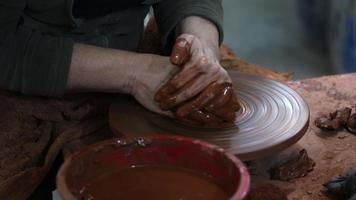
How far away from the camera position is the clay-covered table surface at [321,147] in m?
1.56

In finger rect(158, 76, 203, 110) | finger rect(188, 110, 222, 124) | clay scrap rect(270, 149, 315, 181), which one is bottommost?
clay scrap rect(270, 149, 315, 181)

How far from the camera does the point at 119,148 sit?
1.22 meters

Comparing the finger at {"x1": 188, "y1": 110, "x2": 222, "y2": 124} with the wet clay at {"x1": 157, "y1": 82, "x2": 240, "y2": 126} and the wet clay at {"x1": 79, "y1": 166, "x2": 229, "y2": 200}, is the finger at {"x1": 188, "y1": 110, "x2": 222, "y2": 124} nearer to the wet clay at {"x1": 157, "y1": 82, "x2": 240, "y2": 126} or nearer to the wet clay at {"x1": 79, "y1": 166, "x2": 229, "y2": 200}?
the wet clay at {"x1": 157, "y1": 82, "x2": 240, "y2": 126}

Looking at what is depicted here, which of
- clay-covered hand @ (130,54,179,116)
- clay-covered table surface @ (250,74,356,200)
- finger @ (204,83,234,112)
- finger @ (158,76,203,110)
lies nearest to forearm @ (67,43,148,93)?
clay-covered hand @ (130,54,179,116)

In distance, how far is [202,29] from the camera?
1839 mm

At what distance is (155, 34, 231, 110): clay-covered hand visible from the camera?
155 cm

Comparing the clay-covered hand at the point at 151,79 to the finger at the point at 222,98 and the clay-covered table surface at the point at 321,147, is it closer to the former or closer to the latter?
the finger at the point at 222,98

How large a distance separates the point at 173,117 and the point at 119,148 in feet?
1.36

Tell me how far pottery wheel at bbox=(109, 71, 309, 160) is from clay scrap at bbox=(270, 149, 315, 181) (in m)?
0.08

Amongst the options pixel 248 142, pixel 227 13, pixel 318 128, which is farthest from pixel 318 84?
pixel 227 13

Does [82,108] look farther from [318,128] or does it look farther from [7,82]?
[318,128]

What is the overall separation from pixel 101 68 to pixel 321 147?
67cm

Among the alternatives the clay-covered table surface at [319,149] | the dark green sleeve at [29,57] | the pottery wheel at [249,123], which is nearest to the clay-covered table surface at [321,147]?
the clay-covered table surface at [319,149]

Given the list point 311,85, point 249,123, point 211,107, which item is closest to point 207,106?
point 211,107
